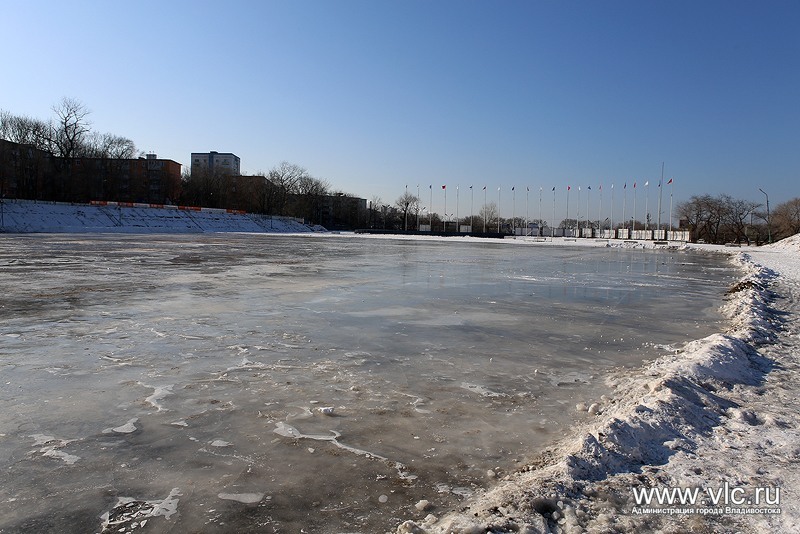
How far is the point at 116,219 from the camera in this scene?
2857 inches

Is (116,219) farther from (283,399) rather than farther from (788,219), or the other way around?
(788,219)

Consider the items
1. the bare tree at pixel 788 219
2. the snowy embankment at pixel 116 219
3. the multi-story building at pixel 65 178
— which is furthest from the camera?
the multi-story building at pixel 65 178

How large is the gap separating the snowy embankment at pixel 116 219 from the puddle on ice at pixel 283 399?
6183cm

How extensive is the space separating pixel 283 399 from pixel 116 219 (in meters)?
78.6

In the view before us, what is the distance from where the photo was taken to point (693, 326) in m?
9.72

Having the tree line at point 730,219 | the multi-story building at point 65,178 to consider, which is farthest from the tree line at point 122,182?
the tree line at point 730,219

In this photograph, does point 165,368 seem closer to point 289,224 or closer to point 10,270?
point 10,270

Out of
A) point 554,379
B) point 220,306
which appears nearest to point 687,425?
point 554,379

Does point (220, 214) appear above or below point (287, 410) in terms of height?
above

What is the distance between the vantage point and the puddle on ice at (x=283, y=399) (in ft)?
10.9

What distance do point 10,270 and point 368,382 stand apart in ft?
57.4

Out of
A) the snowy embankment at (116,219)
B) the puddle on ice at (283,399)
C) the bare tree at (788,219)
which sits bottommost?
the puddle on ice at (283,399)
